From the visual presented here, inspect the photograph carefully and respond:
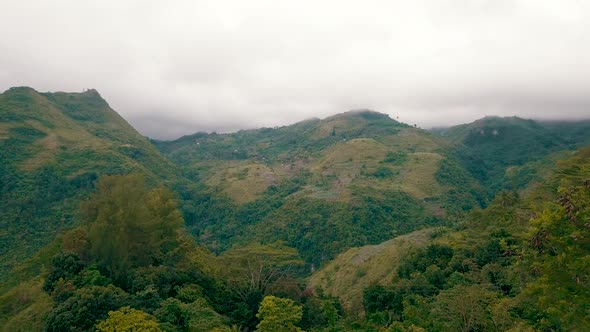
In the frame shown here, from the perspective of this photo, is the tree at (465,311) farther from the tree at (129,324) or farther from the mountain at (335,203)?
the mountain at (335,203)

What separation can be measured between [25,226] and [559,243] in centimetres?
12011

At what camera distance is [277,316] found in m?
34.2

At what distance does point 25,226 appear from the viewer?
367 feet

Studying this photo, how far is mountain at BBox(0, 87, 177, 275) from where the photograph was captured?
109875 mm

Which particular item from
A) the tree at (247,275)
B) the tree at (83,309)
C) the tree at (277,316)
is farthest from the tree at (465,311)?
the tree at (83,309)

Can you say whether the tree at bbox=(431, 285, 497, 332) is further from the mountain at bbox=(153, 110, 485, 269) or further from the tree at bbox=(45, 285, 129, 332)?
the mountain at bbox=(153, 110, 485, 269)

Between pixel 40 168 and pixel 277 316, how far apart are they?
12525 centimetres

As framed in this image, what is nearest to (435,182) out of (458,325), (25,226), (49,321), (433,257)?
(433,257)

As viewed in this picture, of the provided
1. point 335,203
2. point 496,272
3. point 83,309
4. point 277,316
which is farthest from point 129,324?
point 335,203

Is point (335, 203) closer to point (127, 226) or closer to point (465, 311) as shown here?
point (127, 226)

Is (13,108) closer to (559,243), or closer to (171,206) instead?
(171,206)

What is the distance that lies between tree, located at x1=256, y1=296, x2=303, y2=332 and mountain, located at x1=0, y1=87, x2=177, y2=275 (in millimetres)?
78930

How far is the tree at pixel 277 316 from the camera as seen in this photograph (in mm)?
33688

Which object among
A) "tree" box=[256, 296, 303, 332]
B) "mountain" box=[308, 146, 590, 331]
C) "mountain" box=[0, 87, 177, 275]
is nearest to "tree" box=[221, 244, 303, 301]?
"tree" box=[256, 296, 303, 332]
